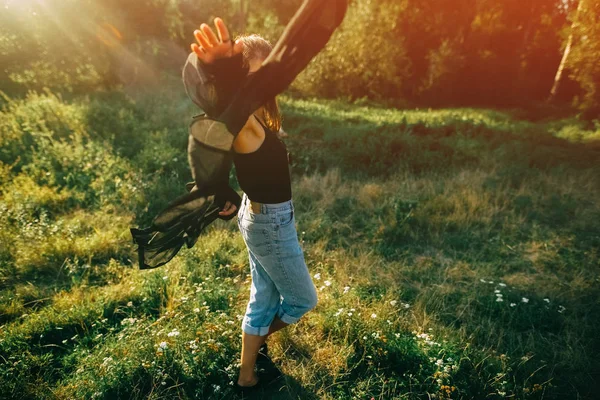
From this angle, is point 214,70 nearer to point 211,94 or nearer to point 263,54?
point 211,94

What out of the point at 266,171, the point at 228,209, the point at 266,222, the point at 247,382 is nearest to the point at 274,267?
the point at 266,222

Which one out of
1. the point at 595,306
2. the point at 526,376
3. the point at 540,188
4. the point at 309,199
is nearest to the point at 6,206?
the point at 309,199

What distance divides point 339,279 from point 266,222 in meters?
2.07

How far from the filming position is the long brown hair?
171cm

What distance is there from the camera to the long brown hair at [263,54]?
171 cm

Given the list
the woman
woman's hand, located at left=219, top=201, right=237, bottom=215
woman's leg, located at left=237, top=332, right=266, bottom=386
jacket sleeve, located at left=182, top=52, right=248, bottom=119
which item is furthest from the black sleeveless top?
woman's leg, located at left=237, top=332, right=266, bottom=386

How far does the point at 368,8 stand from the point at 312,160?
11.4 metres

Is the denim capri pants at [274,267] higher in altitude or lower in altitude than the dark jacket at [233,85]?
lower

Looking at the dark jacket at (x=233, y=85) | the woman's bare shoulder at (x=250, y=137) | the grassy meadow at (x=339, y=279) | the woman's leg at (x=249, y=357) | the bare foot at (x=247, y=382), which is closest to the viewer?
the dark jacket at (x=233, y=85)

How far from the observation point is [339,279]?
379 centimetres

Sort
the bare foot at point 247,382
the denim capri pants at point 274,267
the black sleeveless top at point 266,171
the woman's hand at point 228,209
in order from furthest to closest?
1. the bare foot at point 247,382
2. the woman's hand at point 228,209
3. the denim capri pants at point 274,267
4. the black sleeveless top at point 266,171

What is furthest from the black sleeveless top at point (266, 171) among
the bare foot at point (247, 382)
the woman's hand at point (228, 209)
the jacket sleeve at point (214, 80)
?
the bare foot at point (247, 382)

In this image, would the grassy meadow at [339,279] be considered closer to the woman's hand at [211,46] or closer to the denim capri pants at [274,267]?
the denim capri pants at [274,267]

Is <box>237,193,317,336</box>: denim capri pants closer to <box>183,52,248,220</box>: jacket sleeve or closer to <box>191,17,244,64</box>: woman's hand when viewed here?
<box>183,52,248,220</box>: jacket sleeve
